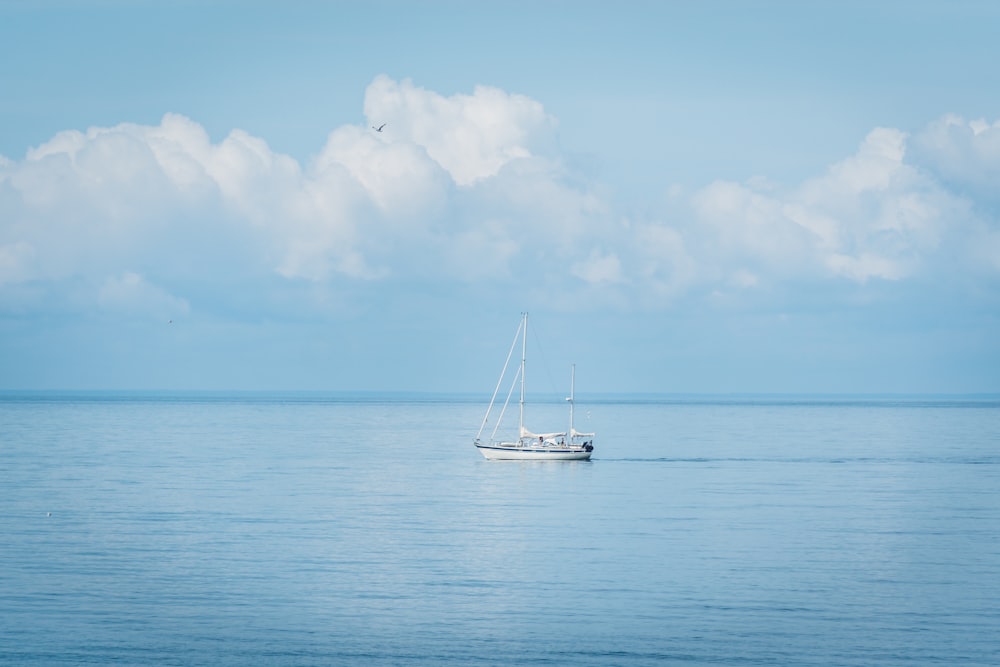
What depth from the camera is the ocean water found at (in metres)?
38.9

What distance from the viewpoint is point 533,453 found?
119 m

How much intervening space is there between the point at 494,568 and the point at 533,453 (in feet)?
216

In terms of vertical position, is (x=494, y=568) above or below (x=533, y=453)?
below

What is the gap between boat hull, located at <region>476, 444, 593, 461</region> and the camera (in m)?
119

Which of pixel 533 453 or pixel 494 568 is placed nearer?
pixel 494 568

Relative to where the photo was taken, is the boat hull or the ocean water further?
the boat hull

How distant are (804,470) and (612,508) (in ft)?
133

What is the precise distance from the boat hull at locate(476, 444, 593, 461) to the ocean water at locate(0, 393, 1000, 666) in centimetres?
1374

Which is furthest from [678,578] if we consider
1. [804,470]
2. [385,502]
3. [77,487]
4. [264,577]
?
[804,470]

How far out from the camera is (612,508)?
3071 inches

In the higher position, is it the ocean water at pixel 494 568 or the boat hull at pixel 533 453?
the boat hull at pixel 533 453

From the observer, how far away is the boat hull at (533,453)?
11881cm

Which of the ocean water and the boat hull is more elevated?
the boat hull

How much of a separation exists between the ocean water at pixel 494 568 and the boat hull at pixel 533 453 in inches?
541
